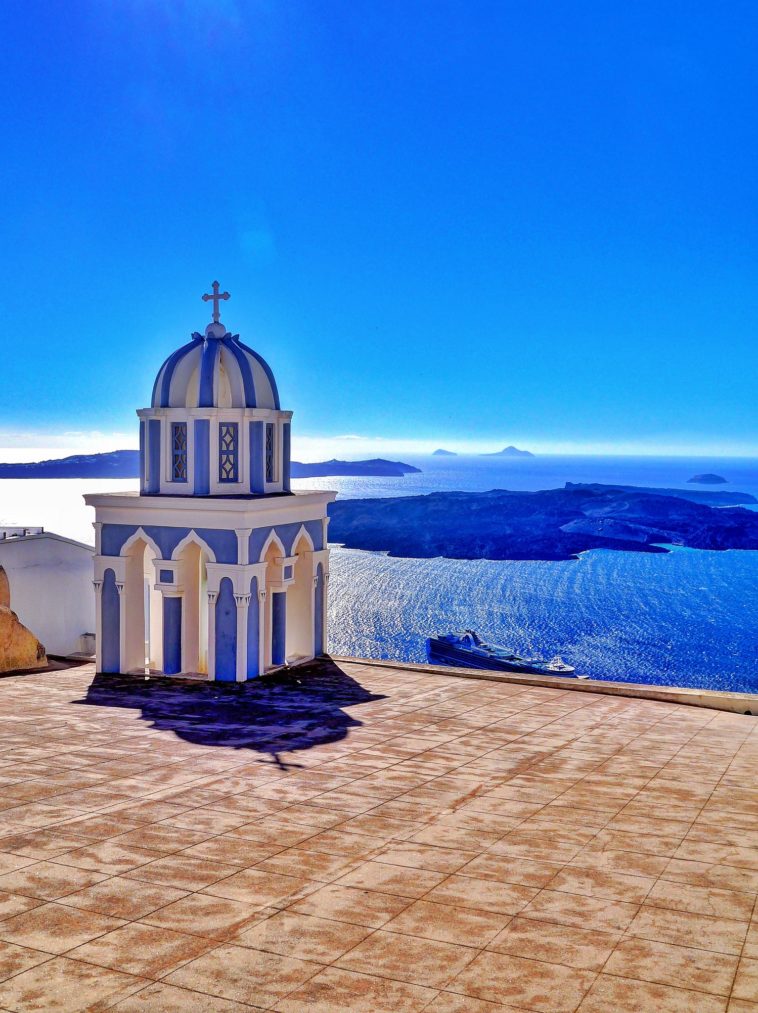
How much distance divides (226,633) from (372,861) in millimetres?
6930

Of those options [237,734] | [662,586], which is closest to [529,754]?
[237,734]

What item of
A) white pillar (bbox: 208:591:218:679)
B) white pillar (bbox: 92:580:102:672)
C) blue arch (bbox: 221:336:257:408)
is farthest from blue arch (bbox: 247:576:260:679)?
blue arch (bbox: 221:336:257:408)

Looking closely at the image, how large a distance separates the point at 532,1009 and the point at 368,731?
603cm

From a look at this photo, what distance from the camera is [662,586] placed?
92250 millimetres

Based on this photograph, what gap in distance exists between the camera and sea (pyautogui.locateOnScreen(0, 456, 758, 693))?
64.4 meters

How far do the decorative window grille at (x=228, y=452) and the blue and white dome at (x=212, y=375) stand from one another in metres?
0.33

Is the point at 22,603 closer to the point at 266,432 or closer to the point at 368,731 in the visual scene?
the point at 266,432

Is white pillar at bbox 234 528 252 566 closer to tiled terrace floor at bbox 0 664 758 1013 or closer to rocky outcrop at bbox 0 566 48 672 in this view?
tiled terrace floor at bbox 0 664 758 1013

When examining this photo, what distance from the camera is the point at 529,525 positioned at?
12075cm

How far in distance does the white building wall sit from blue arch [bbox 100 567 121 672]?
2.98 metres

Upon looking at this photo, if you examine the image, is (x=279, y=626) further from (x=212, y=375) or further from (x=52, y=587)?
(x=52, y=587)

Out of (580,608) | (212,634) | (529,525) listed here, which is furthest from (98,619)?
(529,525)

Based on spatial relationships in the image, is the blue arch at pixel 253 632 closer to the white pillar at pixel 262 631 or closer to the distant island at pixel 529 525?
the white pillar at pixel 262 631

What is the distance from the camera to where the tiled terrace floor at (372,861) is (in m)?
5.26
